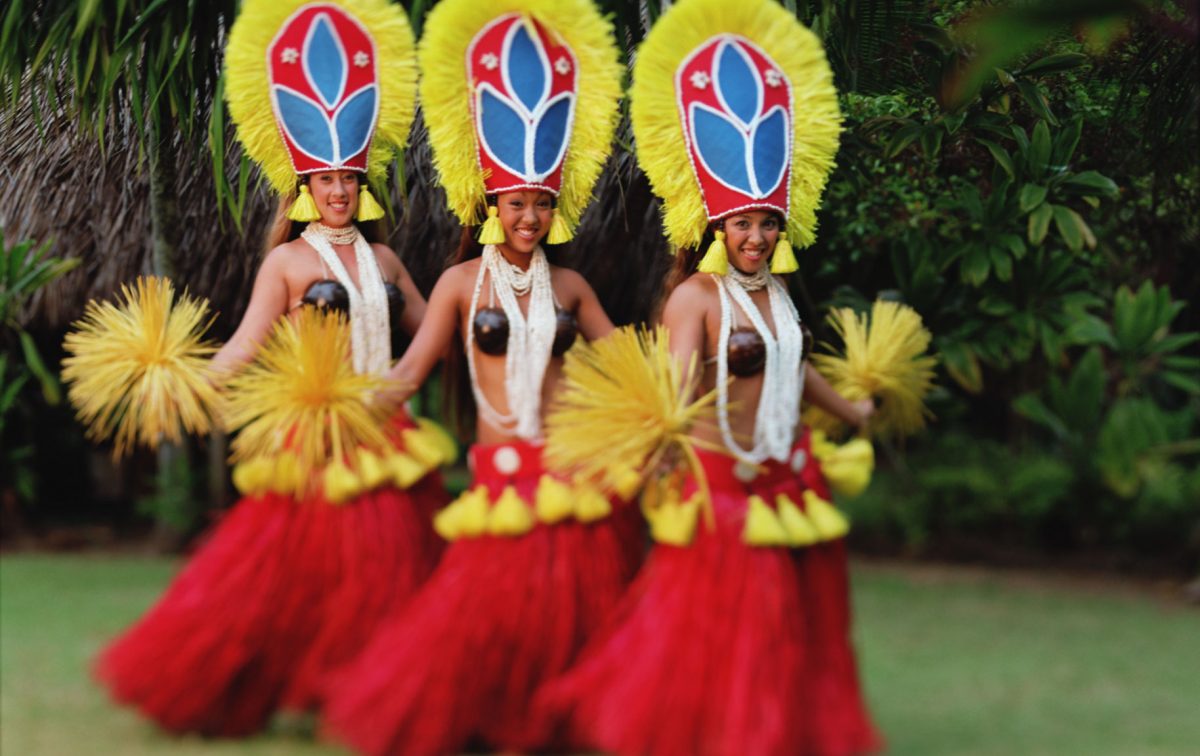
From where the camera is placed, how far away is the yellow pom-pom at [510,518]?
307 centimetres

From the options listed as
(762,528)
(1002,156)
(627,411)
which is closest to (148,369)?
(627,411)

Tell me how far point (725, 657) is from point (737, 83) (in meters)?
1.14

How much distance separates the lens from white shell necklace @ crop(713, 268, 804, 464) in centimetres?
305

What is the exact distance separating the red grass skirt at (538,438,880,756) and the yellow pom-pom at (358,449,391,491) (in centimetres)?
58

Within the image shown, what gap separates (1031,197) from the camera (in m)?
4.34

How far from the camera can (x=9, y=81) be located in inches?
203

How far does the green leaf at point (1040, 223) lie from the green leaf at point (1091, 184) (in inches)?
4.3

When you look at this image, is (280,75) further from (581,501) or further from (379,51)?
(581,501)

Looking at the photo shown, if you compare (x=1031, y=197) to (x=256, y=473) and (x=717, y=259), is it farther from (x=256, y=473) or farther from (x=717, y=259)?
(x=256, y=473)

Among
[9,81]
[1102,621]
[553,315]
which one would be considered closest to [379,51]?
[553,315]

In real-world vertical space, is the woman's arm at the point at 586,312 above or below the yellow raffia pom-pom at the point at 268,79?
below

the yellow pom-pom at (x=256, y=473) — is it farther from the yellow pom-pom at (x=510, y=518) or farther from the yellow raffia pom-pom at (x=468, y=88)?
the yellow raffia pom-pom at (x=468, y=88)

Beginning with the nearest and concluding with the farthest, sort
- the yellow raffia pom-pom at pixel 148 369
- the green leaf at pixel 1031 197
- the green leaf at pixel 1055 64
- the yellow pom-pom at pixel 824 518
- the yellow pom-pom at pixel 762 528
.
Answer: the yellow pom-pom at pixel 762 528 < the yellow pom-pom at pixel 824 518 < the yellow raffia pom-pom at pixel 148 369 < the green leaf at pixel 1055 64 < the green leaf at pixel 1031 197

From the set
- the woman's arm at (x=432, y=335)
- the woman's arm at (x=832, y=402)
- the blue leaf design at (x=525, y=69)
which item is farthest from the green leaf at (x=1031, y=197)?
the woman's arm at (x=432, y=335)
